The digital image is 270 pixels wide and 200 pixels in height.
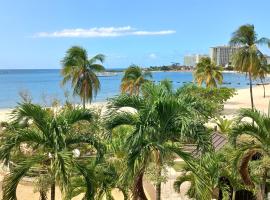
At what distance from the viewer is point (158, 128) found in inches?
365

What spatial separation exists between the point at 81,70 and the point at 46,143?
72.5 ft

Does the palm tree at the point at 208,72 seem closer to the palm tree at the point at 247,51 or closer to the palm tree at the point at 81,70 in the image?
the palm tree at the point at 247,51

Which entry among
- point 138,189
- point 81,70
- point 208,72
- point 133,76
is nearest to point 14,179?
point 138,189

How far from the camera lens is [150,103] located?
31.7 feet

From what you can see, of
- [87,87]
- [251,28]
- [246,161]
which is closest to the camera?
[246,161]

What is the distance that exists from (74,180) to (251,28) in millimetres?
29690

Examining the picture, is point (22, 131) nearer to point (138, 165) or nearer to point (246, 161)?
point (138, 165)

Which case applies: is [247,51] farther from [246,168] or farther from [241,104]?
[246,168]

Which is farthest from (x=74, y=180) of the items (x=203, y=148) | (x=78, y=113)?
(x=203, y=148)

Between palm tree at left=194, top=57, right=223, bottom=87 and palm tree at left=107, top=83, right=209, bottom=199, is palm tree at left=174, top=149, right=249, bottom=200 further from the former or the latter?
palm tree at left=194, top=57, right=223, bottom=87

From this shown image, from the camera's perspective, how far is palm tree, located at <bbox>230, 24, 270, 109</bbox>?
117 ft

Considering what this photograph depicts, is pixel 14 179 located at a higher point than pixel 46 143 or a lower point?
lower

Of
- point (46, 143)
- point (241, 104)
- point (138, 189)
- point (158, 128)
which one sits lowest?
point (241, 104)

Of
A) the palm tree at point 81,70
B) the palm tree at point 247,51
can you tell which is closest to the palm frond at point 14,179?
the palm tree at point 81,70
